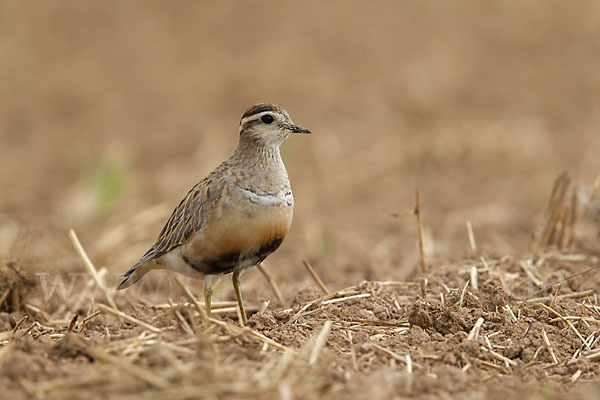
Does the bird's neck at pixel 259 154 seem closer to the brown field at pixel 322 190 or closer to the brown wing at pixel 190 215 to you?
the brown wing at pixel 190 215

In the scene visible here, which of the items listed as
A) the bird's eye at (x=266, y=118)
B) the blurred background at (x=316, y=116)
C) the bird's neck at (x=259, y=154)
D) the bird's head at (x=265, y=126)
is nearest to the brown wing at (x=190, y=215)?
the bird's neck at (x=259, y=154)

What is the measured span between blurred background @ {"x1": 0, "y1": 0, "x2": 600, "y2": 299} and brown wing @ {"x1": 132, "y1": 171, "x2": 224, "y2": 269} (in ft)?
3.90

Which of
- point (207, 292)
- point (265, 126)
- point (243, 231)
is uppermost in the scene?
point (265, 126)

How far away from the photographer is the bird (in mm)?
5691

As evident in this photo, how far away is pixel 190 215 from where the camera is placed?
6051mm

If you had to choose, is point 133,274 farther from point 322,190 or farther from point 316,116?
point 316,116

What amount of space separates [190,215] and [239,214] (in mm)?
Result: 541

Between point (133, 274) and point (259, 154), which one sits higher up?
point (259, 154)

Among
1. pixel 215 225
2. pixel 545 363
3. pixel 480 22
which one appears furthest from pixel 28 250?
pixel 480 22

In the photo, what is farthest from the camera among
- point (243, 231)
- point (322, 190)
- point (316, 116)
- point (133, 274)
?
point (316, 116)

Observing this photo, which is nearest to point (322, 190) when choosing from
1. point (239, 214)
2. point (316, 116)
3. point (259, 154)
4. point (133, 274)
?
point (316, 116)

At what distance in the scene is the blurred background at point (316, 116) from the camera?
1016cm

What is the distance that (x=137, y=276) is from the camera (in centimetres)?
659

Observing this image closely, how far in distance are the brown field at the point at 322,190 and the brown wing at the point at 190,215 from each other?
0.61 meters
